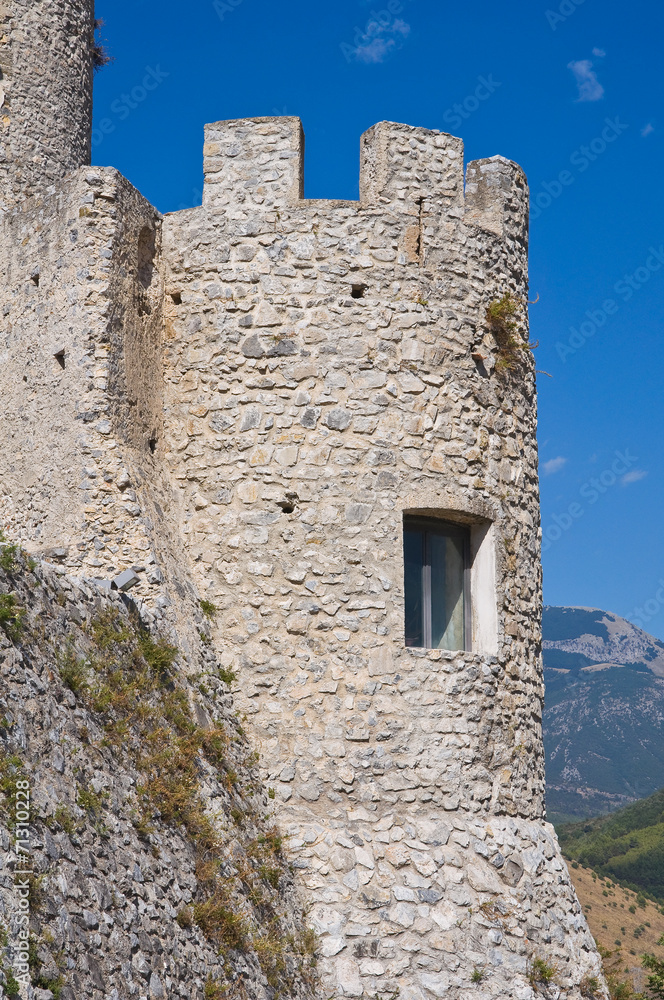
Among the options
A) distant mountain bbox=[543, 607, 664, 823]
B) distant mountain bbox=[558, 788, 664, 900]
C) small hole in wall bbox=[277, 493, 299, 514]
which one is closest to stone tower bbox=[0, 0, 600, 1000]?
small hole in wall bbox=[277, 493, 299, 514]

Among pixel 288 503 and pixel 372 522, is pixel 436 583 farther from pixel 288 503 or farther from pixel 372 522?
pixel 288 503

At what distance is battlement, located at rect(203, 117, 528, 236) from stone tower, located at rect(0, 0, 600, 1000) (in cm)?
3

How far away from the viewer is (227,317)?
33.5ft

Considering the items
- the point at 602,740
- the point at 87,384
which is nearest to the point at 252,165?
the point at 87,384

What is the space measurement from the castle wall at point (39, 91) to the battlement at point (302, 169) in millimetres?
2344

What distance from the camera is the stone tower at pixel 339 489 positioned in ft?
30.4

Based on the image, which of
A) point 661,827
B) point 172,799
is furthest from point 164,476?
point 661,827

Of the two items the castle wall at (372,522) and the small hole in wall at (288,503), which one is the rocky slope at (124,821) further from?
the small hole in wall at (288,503)

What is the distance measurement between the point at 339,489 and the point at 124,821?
12.9 feet

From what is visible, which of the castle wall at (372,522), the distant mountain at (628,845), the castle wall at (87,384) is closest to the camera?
the castle wall at (372,522)

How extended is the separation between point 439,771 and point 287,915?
6.07ft

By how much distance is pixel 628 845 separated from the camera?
4997 cm

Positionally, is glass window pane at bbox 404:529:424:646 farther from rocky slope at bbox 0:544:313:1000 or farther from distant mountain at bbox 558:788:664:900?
distant mountain at bbox 558:788:664:900

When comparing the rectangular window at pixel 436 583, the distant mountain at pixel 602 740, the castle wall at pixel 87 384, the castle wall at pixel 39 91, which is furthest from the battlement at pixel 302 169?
the distant mountain at pixel 602 740
